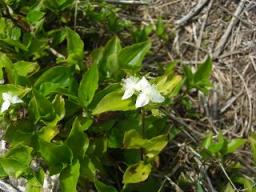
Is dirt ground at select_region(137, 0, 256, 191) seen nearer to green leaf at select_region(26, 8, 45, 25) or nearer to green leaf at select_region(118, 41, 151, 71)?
green leaf at select_region(118, 41, 151, 71)

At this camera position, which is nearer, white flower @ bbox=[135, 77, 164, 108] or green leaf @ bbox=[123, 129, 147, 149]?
white flower @ bbox=[135, 77, 164, 108]

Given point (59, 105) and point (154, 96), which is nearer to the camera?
point (154, 96)

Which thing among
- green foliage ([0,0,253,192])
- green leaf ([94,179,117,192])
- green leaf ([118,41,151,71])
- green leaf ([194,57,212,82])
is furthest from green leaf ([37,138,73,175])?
green leaf ([194,57,212,82])

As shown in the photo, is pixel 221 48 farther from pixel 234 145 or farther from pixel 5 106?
pixel 5 106

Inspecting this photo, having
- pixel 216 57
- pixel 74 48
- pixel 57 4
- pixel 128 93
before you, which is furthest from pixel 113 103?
pixel 216 57

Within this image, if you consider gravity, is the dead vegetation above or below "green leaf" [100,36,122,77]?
below

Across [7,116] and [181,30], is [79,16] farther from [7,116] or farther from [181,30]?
[7,116]
